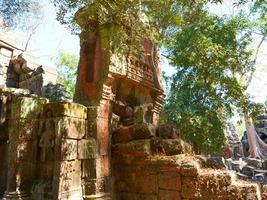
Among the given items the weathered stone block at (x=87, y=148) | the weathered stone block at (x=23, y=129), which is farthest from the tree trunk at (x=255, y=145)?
the weathered stone block at (x=23, y=129)

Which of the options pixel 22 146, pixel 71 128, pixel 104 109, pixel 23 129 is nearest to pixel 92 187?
pixel 71 128

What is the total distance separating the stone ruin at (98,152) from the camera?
18.4ft

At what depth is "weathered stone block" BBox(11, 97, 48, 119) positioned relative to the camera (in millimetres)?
6191

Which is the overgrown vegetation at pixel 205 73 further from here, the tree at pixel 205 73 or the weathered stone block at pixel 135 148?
→ the weathered stone block at pixel 135 148

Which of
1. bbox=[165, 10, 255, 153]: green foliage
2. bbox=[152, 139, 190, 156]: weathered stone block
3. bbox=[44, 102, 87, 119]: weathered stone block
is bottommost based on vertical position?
bbox=[152, 139, 190, 156]: weathered stone block

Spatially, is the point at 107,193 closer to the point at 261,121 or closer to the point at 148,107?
the point at 148,107

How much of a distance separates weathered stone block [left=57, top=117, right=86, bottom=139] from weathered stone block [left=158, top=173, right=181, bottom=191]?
202 cm

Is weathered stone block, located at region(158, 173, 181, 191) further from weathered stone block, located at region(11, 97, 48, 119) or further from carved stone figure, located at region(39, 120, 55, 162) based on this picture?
weathered stone block, located at region(11, 97, 48, 119)

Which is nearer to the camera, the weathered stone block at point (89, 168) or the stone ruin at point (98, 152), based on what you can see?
the stone ruin at point (98, 152)

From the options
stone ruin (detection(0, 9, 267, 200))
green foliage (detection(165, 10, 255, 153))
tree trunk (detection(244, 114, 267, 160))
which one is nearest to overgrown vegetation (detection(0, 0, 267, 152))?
green foliage (detection(165, 10, 255, 153))

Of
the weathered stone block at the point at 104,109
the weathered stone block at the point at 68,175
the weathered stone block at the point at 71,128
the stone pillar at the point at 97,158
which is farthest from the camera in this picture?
the weathered stone block at the point at 104,109

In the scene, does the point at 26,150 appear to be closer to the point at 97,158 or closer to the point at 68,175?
the point at 68,175

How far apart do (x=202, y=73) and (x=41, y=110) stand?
24.7 feet

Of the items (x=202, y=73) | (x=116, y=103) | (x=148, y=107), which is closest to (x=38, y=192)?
(x=116, y=103)
